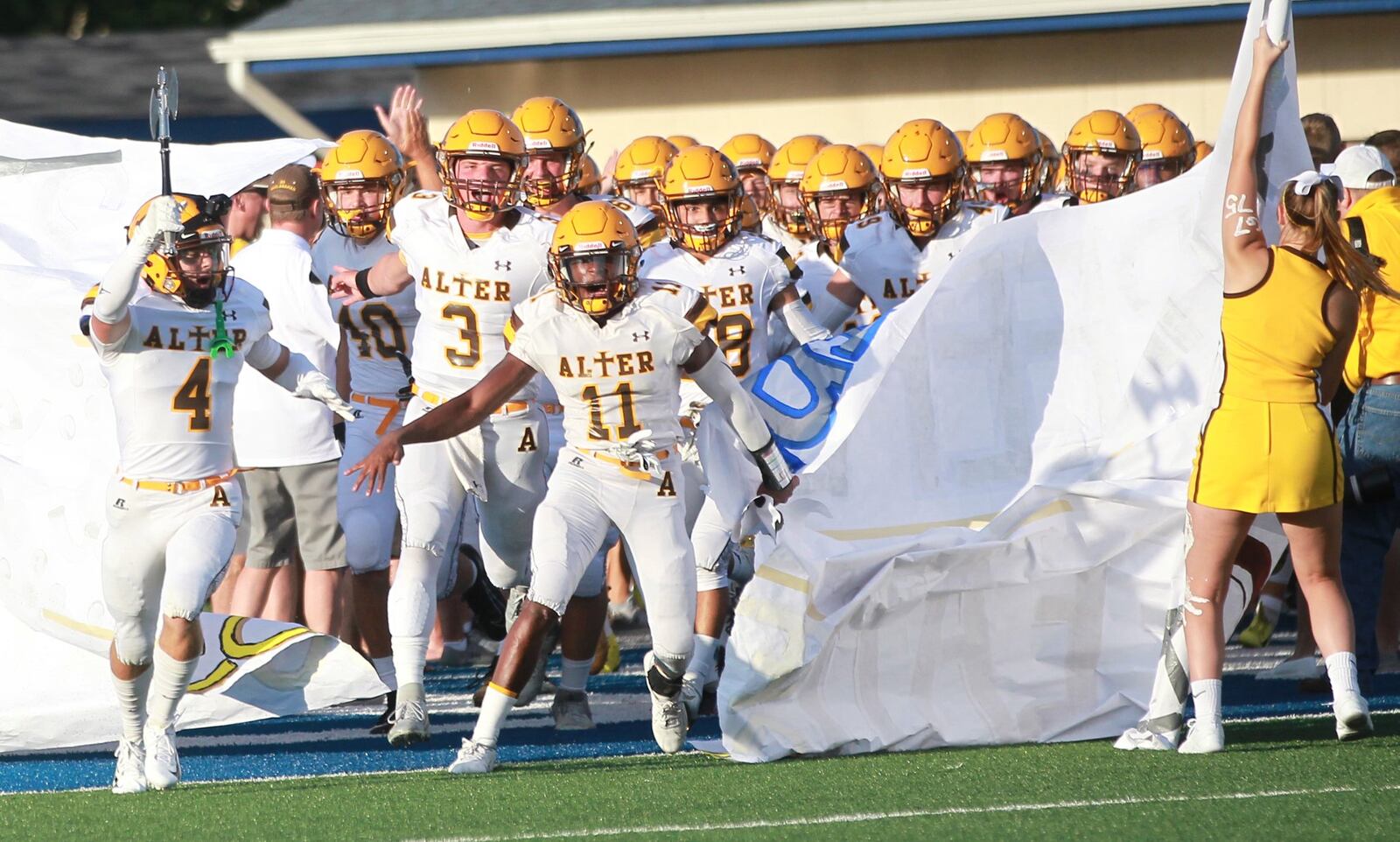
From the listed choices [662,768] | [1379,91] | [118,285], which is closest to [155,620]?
[118,285]

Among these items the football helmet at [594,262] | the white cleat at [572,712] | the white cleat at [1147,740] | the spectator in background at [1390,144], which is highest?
the spectator in background at [1390,144]

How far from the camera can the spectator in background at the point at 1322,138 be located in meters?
9.17

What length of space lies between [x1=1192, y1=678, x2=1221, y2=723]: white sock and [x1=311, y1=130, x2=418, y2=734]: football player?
2.97 m

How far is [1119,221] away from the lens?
7.08 meters

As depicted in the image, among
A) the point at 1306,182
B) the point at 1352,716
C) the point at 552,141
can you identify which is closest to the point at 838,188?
the point at 552,141

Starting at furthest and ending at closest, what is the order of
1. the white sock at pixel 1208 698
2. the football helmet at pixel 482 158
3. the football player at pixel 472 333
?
the football helmet at pixel 482 158 → the football player at pixel 472 333 → the white sock at pixel 1208 698

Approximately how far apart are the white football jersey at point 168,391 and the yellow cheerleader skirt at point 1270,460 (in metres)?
3.14

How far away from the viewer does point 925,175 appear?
28.1 feet

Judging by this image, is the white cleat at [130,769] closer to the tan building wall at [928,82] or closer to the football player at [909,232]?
the football player at [909,232]

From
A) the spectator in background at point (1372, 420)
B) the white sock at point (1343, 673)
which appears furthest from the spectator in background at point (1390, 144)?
the white sock at point (1343, 673)

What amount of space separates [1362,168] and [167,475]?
4.56m

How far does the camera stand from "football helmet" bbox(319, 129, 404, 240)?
820 cm

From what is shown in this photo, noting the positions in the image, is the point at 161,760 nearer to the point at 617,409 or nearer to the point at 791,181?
the point at 617,409

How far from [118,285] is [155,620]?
3.68 ft
